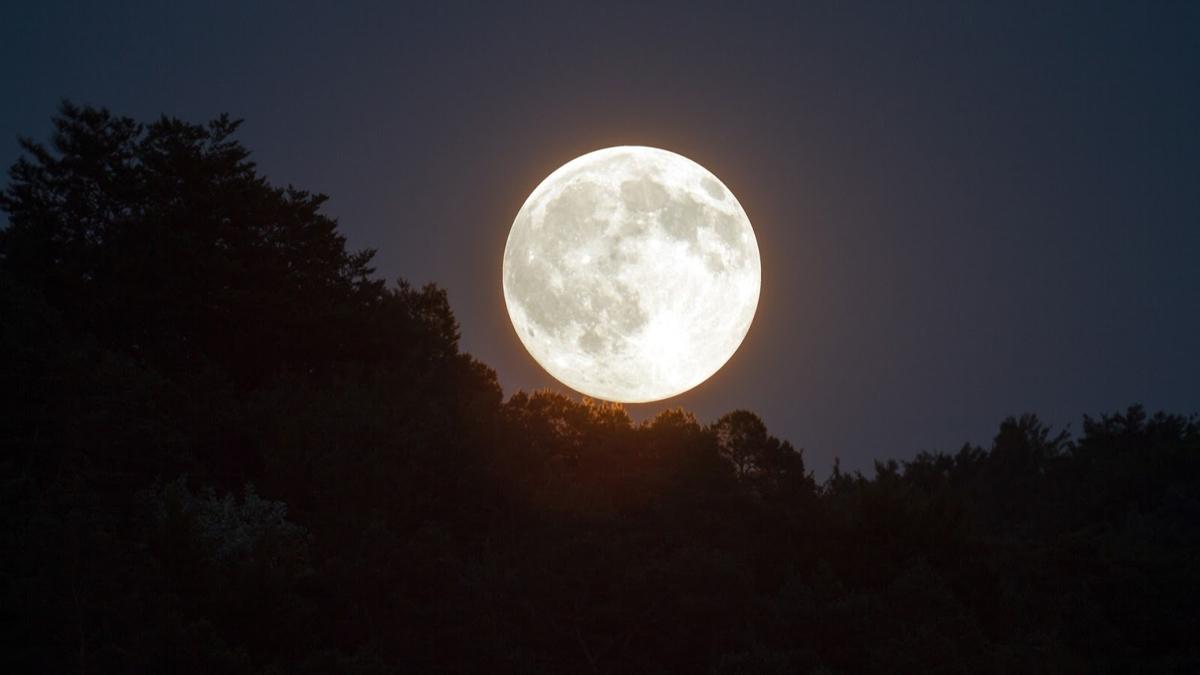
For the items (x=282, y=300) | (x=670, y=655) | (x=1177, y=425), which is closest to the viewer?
(x=670, y=655)

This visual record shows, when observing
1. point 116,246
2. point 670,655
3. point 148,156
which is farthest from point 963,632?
point 148,156

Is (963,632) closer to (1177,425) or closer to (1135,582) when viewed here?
(1135,582)

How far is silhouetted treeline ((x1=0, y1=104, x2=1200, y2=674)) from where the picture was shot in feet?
84.8

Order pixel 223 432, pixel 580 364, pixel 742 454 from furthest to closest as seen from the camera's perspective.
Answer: pixel 742 454 < pixel 580 364 < pixel 223 432

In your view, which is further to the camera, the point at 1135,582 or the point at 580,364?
the point at 1135,582

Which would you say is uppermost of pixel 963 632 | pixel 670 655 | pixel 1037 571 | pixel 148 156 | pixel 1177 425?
pixel 1177 425

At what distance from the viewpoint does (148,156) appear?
46.1 meters

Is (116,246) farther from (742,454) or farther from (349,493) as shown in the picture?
(742,454)

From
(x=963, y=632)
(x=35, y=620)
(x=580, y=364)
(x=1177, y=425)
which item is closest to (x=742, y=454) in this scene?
(x=580, y=364)

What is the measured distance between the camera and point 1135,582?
44.9m

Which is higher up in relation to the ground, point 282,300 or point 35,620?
point 282,300

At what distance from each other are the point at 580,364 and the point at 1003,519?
48.4 meters

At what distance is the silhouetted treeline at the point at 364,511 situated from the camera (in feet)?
84.8

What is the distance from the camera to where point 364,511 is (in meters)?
33.4
